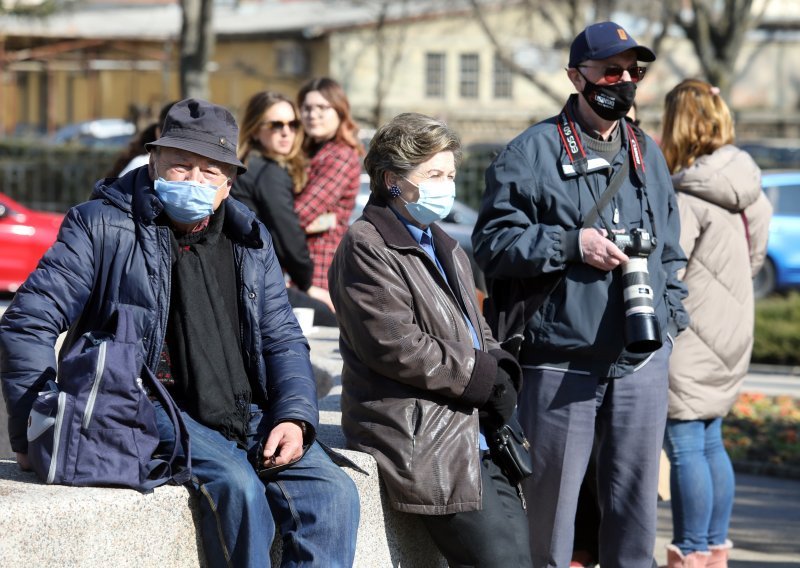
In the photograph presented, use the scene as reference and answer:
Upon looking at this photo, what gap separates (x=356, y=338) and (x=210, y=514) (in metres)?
0.69

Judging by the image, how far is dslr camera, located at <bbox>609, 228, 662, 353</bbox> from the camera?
4113 mm

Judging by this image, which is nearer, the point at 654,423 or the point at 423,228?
the point at 423,228

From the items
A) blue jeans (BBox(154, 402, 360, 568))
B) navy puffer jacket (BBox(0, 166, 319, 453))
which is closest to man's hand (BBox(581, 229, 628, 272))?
navy puffer jacket (BBox(0, 166, 319, 453))

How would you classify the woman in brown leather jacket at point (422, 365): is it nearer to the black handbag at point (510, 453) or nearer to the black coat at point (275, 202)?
the black handbag at point (510, 453)

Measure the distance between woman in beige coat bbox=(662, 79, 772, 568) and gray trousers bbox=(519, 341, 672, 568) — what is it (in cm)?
83

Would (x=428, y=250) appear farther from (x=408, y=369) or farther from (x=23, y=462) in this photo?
(x=23, y=462)

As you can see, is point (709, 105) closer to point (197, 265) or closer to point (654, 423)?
point (654, 423)

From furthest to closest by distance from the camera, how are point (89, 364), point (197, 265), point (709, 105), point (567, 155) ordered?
point (709, 105) < point (567, 155) < point (197, 265) < point (89, 364)

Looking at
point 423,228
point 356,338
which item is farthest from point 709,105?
point 356,338

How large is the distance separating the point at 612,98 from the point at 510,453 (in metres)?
1.28

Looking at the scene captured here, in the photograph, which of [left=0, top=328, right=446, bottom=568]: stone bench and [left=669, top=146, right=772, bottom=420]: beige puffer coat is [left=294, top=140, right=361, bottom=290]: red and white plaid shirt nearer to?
[left=669, top=146, right=772, bottom=420]: beige puffer coat

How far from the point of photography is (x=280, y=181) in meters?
6.38

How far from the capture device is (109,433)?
3.47 m

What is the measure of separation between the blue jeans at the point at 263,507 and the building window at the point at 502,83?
1907 inches
